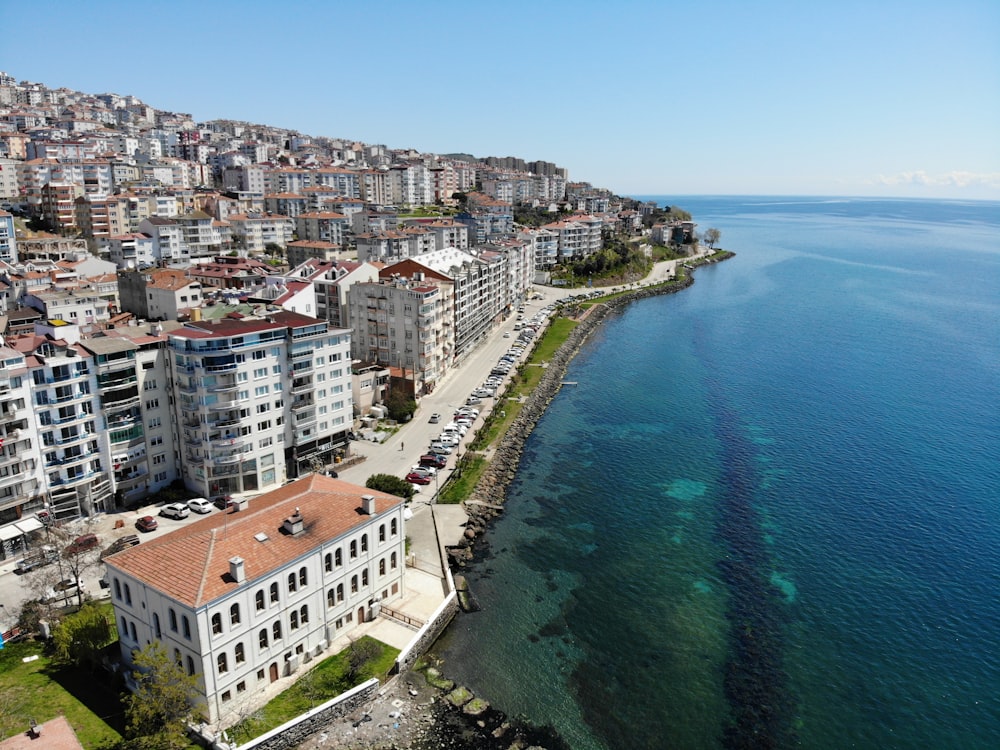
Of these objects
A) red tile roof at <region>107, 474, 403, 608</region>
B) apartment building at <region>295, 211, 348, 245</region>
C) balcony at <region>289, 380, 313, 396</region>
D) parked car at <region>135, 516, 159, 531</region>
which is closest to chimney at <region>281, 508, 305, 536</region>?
red tile roof at <region>107, 474, 403, 608</region>

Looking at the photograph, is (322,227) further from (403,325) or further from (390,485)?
(390,485)

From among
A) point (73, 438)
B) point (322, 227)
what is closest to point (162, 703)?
point (73, 438)

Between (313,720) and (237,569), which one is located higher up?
(237,569)

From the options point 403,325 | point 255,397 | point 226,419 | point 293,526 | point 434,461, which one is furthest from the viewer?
point 403,325

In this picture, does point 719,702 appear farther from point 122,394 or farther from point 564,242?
point 564,242

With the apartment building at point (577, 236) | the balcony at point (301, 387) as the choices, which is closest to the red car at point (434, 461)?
the balcony at point (301, 387)

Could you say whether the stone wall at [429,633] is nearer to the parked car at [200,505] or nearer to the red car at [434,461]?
the red car at [434,461]

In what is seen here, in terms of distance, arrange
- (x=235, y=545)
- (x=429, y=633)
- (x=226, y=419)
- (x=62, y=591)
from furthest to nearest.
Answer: (x=226, y=419)
(x=62, y=591)
(x=429, y=633)
(x=235, y=545)

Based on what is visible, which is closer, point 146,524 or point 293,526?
point 293,526

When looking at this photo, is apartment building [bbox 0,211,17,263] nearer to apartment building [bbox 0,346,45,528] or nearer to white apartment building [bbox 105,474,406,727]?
apartment building [bbox 0,346,45,528]
